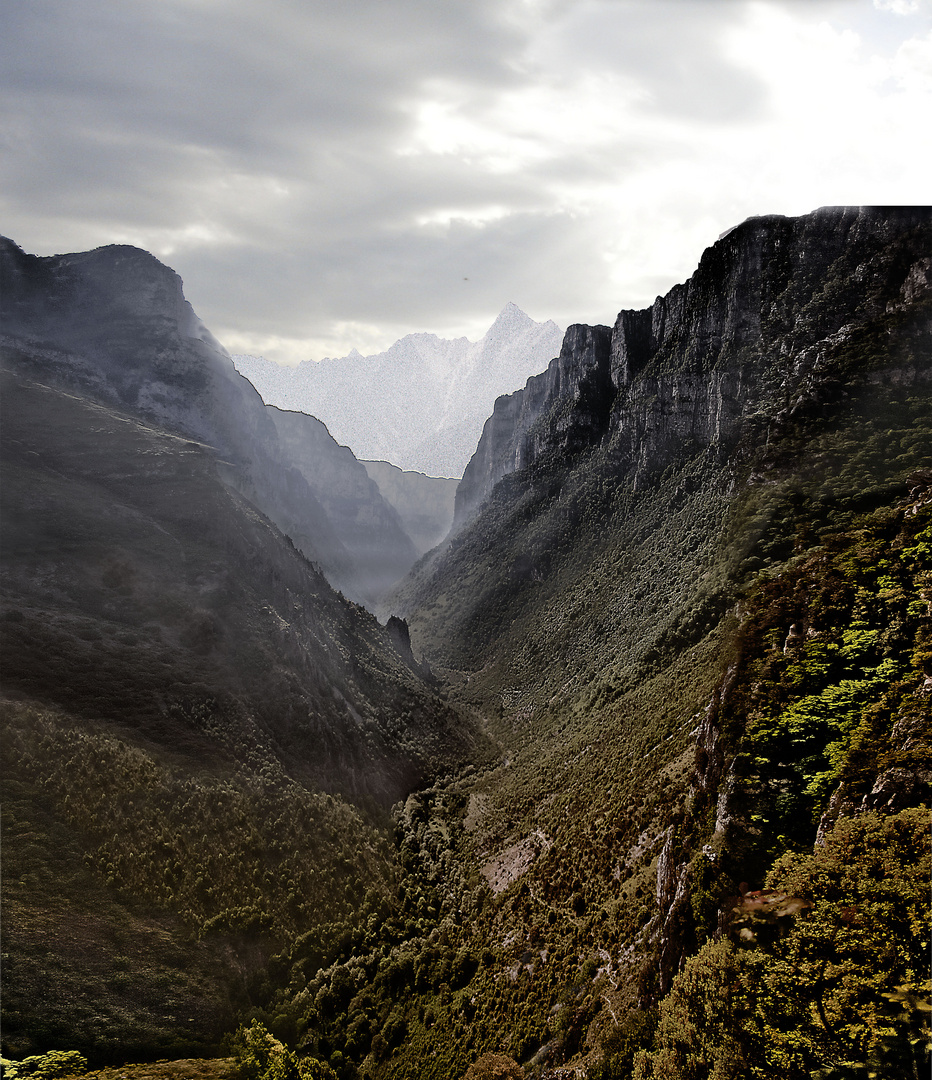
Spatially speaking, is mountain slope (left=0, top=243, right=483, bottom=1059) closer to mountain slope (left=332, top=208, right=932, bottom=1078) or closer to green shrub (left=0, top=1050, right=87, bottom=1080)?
green shrub (left=0, top=1050, right=87, bottom=1080)

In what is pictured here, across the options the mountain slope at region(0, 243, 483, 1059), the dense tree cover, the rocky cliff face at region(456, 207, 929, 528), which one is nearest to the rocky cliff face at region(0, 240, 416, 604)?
the mountain slope at region(0, 243, 483, 1059)

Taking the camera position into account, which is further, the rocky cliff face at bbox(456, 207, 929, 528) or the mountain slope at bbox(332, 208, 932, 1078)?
the rocky cliff face at bbox(456, 207, 929, 528)

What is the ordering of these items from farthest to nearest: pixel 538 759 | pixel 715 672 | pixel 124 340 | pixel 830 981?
1. pixel 124 340
2. pixel 538 759
3. pixel 715 672
4. pixel 830 981

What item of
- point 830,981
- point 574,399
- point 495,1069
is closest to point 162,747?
point 495,1069

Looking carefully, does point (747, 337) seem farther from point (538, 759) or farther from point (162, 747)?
point (162, 747)

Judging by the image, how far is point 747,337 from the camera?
8206cm

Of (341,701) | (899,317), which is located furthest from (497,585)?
(899,317)

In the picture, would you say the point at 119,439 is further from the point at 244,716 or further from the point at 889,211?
the point at 889,211

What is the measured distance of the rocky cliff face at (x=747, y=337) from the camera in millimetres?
52562

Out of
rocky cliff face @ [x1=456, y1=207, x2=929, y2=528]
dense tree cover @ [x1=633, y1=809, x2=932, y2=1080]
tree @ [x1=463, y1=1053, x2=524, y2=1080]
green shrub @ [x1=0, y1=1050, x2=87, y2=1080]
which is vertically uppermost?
rocky cliff face @ [x1=456, y1=207, x2=929, y2=528]

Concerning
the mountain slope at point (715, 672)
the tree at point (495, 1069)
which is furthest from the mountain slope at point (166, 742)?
the tree at point (495, 1069)

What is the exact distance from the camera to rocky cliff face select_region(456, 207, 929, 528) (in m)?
52.6

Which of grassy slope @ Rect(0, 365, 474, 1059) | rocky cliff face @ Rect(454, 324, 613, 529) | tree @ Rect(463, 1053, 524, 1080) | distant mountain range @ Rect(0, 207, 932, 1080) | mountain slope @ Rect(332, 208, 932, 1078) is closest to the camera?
distant mountain range @ Rect(0, 207, 932, 1080)

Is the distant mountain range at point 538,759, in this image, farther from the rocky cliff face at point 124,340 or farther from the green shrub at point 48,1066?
the rocky cliff face at point 124,340
